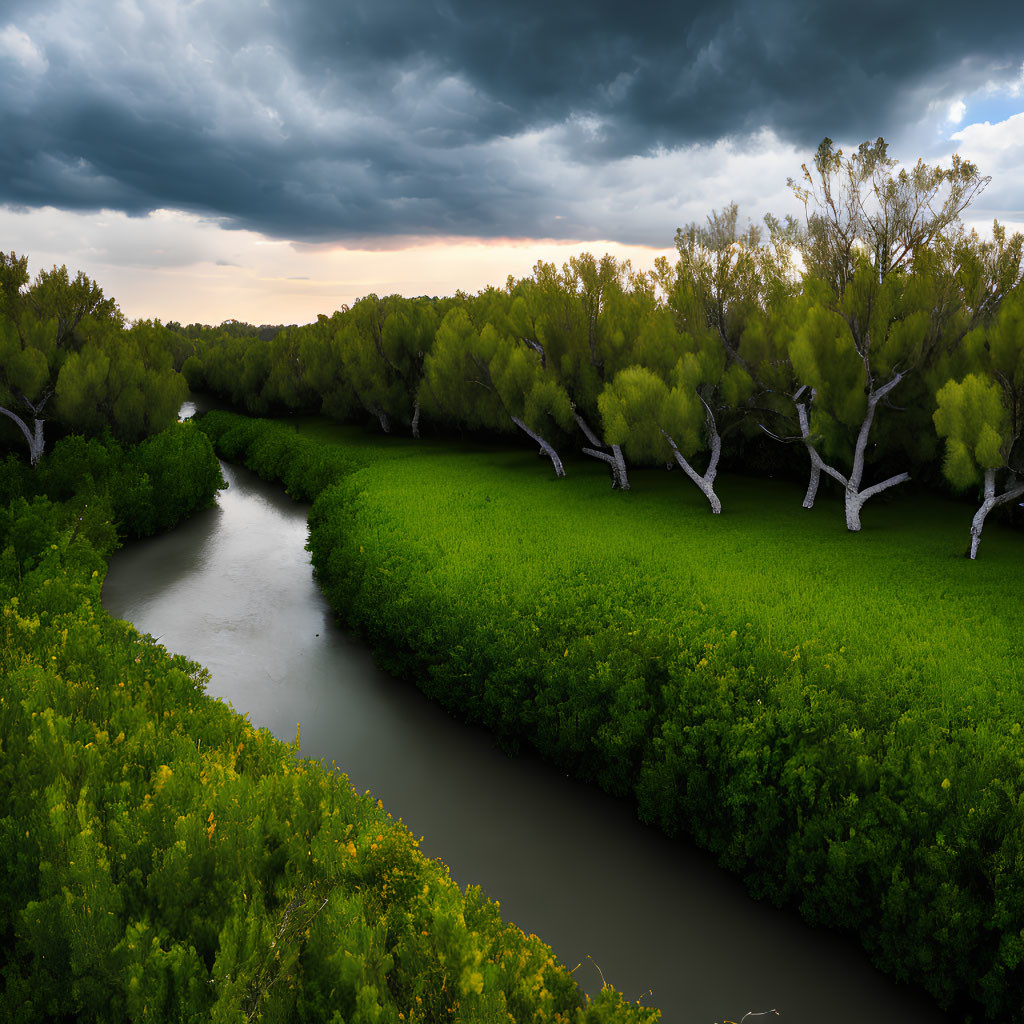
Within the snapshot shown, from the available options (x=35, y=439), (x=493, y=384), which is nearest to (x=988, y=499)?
(x=493, y=384)

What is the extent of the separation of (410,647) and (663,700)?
5758 millimetres

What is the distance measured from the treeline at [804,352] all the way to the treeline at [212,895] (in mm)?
14855

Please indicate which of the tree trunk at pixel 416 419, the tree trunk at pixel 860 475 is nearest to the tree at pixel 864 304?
the tree trunk at pixel 860 475

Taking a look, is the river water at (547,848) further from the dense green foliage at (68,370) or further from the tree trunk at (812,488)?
the tree trunk at (812,488)

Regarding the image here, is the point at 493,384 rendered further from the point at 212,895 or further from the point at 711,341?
the point at 212,895

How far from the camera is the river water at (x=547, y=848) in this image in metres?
7.58

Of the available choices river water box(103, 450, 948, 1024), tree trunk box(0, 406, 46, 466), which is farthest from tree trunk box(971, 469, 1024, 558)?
tree trunk box(0, 406, 46, 466)

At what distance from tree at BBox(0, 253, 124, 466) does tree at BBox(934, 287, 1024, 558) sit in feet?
94.0

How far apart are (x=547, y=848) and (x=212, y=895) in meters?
5.91

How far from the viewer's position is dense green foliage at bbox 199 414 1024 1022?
715 cm

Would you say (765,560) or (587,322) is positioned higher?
(587,322)

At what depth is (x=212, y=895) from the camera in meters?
4.80

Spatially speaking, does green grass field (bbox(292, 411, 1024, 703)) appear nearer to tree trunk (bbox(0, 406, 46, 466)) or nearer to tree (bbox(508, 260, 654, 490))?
tree (bbox(508, 260, 654, 490))

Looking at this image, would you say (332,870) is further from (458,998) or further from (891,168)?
(891,168)
